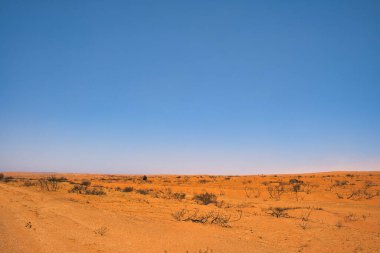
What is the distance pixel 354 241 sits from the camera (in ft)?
27.3

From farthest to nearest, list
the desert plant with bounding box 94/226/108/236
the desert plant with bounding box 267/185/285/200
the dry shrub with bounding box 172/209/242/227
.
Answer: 1. the desert plant with bounding box 267/185/285/200
2. the dry shrub with bounding box 172/209/242/227
3. the desert plant with bounding box 94/226/108/236

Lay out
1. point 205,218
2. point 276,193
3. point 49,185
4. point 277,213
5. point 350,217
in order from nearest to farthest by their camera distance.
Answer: point 205,218, point 350,217, point 277,213, point 276,193, point 49,185

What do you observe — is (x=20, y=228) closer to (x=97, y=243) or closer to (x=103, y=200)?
(x=97, y=243)

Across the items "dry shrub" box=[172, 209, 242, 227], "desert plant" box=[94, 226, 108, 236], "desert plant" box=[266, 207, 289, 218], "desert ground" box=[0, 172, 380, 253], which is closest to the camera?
"desert ground" box=[0, 172, 380, 253]

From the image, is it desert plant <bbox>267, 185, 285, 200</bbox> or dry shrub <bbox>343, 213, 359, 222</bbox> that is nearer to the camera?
dry shrub <bbox>343, 213, 359, 222</bbox>

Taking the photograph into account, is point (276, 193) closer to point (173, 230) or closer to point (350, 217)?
point (350, 217)

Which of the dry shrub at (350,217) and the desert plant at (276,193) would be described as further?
the desert plant at (276,193)

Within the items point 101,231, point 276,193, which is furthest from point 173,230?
point 276,193

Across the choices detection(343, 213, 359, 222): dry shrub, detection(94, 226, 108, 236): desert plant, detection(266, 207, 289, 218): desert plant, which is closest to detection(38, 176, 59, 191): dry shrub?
detection(94, 226, 108, 236): desert plant

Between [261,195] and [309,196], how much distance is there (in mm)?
3103

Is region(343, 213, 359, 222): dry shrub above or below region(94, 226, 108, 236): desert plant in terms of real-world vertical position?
above

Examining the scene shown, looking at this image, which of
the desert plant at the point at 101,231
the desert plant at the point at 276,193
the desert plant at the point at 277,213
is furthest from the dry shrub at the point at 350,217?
the desert plant at the point at 101,231

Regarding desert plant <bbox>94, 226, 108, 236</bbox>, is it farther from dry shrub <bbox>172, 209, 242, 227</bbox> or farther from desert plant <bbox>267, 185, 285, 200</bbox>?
desert plant <bbox>267, 185, 285, 200</bbox>

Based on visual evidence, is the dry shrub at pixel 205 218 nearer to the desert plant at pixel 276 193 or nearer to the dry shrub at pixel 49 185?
the desert plant at pixel 276 193
